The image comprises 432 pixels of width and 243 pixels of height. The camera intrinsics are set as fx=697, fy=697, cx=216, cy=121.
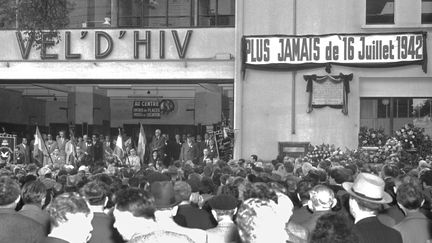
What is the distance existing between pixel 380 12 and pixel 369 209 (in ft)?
60.5

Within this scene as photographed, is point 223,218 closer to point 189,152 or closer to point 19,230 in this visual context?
point 19,230

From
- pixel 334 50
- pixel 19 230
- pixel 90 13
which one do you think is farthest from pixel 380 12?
pixel 19 230

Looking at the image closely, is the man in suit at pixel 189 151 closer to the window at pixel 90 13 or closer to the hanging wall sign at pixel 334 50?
the hanging wall sign at pixel 334 50

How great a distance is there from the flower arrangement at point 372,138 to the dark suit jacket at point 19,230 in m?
17.7

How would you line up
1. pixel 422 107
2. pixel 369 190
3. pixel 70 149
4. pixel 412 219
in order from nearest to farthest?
pixel 369 190 < pixel 412 219 < pixel 70 149 < pixel 422 107

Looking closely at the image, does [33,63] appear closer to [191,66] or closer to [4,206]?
[191,66]

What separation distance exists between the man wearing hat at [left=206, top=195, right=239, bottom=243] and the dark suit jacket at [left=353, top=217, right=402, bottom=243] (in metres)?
1.11

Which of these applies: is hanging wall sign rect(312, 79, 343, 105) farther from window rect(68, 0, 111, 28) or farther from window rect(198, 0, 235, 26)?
window rect(68, 0, 111, 28)

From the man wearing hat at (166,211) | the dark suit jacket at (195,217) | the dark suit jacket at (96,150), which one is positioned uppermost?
the man wearing hat at (166,211)

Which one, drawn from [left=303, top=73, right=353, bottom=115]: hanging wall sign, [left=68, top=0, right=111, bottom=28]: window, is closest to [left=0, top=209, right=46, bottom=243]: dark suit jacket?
[left=303, top=73, right=353, bottom=115]: hanging wall sign

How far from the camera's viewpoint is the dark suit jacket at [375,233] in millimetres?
5656

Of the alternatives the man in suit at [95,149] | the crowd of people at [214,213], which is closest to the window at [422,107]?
the man in suit at [95,149]

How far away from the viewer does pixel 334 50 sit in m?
23.1

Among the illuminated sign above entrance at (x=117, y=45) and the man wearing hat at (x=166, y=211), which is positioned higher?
the illuminated sign above entrance at (x=117, y=45)
